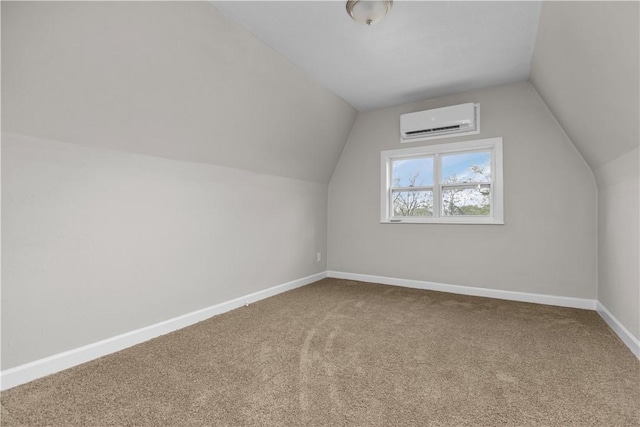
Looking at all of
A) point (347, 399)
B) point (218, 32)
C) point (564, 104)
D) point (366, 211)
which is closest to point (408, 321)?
point (347, 399)

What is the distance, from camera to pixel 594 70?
6.31ft

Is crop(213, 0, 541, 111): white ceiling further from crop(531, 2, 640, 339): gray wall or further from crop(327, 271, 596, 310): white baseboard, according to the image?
crop(327, 271, 596, 310): white baseboard

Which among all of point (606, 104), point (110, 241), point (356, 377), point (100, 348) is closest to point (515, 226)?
point (606, 104)

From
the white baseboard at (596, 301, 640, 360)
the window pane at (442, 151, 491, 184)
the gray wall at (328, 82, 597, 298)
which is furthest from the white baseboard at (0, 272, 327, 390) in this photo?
the white baseboard at (596, 301, 640, 360)

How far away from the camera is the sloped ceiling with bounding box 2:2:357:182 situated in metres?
1.63

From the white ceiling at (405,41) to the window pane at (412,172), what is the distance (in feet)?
3.16

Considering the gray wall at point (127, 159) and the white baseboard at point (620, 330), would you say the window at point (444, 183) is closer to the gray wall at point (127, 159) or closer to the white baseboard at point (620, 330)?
the white baseboard at point (620, 330)

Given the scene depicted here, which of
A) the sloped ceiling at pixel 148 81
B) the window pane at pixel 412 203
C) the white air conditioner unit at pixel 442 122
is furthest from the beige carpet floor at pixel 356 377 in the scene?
the white air conditioner unit at pixel 442 122

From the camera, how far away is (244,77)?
2646 millimetres

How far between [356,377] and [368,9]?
240 centimetres

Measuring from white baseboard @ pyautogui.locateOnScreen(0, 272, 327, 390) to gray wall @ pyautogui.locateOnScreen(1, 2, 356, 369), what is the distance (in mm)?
53

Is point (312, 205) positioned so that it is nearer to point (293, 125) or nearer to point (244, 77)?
point (293, 125)

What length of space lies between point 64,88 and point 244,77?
1.28m

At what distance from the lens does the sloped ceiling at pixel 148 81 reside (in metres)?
1.63
